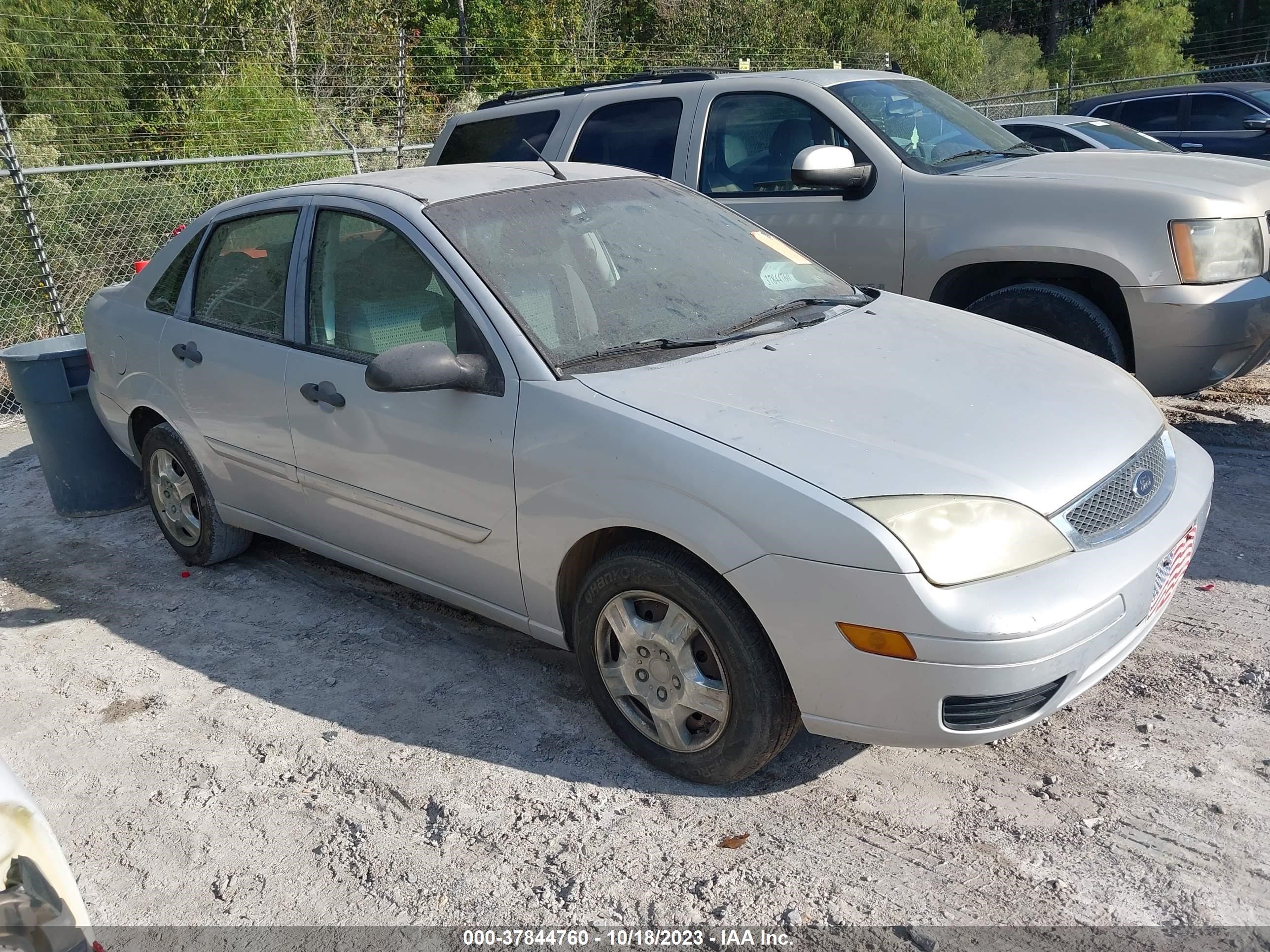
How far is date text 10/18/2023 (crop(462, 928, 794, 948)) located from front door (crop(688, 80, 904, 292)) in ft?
12.7

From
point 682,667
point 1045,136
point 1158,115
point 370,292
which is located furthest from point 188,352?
point 1158,115

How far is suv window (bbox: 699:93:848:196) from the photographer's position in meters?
6.10

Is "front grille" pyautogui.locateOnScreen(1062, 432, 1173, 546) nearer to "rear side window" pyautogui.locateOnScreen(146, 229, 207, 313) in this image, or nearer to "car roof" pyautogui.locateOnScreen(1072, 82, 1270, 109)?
"rear side window" pyautogui.locateOnScreen(146, 229, 207, 313)

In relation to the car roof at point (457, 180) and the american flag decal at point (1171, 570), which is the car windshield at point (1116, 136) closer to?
the car roof at point (457, 180)

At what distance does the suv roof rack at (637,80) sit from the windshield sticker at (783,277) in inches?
105

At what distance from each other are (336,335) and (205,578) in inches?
66.2

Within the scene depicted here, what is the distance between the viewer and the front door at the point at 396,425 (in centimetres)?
351

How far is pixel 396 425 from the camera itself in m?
3.72

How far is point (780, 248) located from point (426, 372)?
1675mm

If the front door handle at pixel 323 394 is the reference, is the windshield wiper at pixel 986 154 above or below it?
above

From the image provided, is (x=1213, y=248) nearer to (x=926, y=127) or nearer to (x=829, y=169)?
(x=926, y=127)

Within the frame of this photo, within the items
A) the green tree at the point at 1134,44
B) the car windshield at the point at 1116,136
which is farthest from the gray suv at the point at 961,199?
the green tree at the point at 1134,44

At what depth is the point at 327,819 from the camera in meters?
3.24

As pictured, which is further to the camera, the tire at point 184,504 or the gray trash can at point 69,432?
the gray trash can at point 69,432
